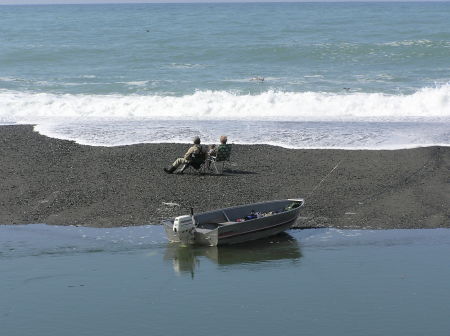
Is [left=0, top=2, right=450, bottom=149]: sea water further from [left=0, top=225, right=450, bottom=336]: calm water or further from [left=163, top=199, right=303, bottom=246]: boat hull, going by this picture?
[left=0, top=225, right=450, bottom=336]: calm water

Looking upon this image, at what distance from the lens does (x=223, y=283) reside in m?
15.3

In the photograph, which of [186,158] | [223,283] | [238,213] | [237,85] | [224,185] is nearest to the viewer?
[223,283]

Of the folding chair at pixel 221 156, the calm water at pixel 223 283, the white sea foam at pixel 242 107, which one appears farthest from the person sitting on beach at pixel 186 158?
the white sea foam at pixel 242 107

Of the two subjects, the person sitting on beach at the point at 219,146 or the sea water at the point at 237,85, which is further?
the sea water at the point at 237,85

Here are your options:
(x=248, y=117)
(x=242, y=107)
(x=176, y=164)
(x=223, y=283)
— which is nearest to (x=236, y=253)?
(x=223, y=283)

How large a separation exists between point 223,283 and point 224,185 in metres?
5.22

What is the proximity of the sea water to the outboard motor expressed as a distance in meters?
8.77

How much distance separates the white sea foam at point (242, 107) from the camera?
30.9 metres

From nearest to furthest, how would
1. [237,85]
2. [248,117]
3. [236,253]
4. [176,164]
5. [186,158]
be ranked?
[236,253] → [186,158] → [176,164] → [248,117] → [237,85]

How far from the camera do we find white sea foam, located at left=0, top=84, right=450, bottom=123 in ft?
101

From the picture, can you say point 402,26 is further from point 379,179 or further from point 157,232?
point 157,232

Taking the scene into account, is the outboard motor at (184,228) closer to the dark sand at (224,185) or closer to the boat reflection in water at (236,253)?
the boat reflection in water at (236,253)

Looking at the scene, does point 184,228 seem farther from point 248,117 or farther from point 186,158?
point 248,117

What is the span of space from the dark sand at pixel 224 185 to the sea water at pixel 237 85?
200cm
